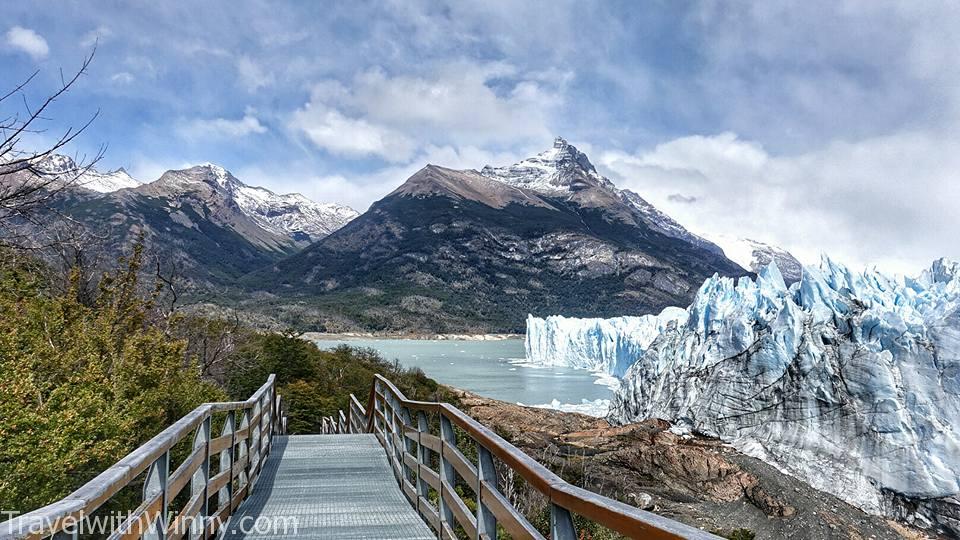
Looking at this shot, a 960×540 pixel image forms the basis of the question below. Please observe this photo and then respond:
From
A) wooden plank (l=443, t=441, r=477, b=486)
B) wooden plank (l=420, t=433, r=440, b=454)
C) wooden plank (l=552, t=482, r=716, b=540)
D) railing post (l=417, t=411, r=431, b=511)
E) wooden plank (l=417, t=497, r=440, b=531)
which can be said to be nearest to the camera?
wooden plank (l=552, t=482, r=716, b=540)

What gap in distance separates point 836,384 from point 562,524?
19970 mm

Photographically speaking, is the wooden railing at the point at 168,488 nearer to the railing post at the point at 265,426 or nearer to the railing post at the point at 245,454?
the railing post at the point at 245,454

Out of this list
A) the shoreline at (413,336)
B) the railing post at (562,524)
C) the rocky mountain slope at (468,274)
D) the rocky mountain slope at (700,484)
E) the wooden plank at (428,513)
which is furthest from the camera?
the rocky mountain slope at (468,274)

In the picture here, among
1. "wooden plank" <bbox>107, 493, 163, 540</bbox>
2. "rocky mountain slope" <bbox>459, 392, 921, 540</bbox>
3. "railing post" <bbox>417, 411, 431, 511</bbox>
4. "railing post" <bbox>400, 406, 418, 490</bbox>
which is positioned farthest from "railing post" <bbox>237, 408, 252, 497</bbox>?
"rocky mountain slope" <bbox>459, 392, 921, 540</bbox>

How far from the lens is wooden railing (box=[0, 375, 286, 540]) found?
145cm

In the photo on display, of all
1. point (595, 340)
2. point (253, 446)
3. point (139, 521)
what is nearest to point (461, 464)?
point (139, 521)

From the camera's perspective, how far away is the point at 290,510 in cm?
420

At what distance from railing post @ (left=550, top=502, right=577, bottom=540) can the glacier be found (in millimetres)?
18269

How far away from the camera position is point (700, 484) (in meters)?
16.3

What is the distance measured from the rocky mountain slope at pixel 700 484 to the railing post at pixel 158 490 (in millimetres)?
9947

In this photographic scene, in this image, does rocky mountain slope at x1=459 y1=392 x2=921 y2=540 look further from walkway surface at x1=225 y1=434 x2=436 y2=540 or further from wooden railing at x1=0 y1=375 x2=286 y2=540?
wooden railing at x1=0 y1=375 x2=286 y2=540

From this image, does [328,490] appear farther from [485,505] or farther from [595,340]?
[595,340]

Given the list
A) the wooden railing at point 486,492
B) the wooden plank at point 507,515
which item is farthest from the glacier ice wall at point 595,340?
the wooden plank at point 507,515

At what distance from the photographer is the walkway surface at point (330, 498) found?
371 cm
